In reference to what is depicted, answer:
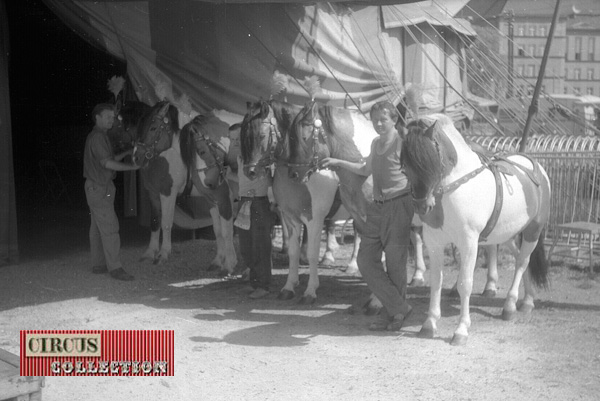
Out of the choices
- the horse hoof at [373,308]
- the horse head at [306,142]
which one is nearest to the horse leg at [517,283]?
the horse hoof at [373,308]

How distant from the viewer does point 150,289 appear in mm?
8242

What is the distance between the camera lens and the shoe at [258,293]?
7.75 m

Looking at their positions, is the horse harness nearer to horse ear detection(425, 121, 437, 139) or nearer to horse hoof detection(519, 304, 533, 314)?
horse ear detection(425, 121, 437, 139)

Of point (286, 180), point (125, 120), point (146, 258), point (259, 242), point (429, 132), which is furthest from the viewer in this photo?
point (146, 258)

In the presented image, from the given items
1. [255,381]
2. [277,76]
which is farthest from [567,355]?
[277,76]

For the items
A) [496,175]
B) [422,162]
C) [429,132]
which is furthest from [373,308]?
[429,132]

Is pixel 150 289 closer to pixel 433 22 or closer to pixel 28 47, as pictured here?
pixel 28 47

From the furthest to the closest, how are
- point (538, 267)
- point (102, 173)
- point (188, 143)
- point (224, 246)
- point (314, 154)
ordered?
point (224, 246), point (188, 143), point (102, 173), point (538, 267), point (314, 154)

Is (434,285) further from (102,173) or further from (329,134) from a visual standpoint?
(102,173)

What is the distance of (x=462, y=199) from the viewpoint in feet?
19.6

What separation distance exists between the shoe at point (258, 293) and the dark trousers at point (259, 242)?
4 centimetres

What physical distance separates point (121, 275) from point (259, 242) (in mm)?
1881

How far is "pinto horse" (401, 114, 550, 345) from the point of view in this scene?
5633mm

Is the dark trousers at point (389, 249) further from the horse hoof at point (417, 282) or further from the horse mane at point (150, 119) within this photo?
the horse mane at point (150, 119)
